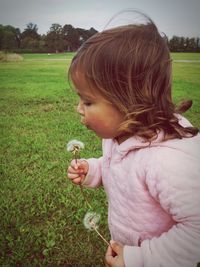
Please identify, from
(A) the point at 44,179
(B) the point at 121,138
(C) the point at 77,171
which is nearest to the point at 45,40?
(A) the point at 44,179

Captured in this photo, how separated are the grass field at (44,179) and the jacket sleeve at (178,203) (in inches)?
28.6

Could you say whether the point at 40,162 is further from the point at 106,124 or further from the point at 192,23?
the point at 106,124

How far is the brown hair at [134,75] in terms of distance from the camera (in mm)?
800

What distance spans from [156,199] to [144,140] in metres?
0.14

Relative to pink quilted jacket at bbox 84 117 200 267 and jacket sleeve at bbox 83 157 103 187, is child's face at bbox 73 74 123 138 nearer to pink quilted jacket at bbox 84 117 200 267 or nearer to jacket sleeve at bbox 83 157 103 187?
pink quilted jacket at bbox 84 117 200 267

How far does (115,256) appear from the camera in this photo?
0.87 meters

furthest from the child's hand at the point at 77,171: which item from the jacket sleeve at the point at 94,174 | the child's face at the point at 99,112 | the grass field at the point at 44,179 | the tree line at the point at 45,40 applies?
the tree line at the point at 45,40

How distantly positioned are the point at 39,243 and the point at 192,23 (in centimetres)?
149

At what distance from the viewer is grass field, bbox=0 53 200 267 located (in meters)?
1.49

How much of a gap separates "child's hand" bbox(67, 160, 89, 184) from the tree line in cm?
104

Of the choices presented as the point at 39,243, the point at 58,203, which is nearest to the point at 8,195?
the point at 58,203

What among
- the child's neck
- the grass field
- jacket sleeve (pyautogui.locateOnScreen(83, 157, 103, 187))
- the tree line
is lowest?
the grass field

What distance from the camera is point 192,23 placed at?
201cm

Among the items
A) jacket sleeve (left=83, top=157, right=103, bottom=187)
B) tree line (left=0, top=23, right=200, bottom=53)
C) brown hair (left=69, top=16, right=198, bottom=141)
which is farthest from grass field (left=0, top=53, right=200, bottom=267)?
brown hair (left=69, top=16, right=198, bottom=141)
